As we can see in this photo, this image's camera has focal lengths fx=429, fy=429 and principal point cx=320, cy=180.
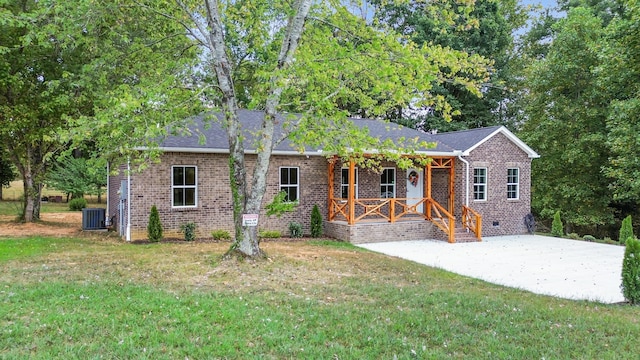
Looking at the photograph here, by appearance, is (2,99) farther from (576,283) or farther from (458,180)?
(576,283)

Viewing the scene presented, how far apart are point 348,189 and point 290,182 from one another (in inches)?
83.0

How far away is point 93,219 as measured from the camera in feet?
52.7

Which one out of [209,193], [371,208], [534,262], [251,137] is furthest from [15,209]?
[534,262]

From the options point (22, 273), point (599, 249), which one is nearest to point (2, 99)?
point (22, 273)

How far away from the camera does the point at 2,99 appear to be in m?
15.7

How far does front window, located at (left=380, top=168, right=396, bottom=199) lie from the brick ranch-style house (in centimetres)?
4

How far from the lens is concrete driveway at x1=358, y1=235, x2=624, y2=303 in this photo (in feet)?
28.6

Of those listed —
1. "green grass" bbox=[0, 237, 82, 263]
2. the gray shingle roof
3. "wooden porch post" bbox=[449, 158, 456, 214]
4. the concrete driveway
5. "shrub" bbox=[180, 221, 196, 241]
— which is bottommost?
the concrete driveway

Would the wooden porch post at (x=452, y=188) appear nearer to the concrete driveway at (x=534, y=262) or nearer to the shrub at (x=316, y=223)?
the concrete driveway at (x=534, y=262)

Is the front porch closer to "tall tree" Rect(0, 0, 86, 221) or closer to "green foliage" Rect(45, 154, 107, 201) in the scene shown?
"tall tree" Rect(0, 0, 86, 221)

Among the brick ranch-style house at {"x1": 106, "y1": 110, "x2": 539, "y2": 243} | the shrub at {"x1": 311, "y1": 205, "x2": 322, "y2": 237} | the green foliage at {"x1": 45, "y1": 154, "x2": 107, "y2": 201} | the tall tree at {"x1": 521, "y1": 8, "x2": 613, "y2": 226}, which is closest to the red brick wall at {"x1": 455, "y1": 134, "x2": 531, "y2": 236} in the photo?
the brick ranch-style house at {"x1": 106, "y1": 110, "x2": 539, "y2": 243}

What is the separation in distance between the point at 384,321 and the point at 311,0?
21.5ft

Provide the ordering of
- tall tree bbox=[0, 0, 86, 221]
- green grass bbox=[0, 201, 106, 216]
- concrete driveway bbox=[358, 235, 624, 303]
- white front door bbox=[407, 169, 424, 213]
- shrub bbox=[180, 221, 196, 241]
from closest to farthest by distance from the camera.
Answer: concrete driveway bbox=[358, 235, 624, 303]
shrub bbox=[180, 221, 196, 241]
tall tree bbox=[0, 0, 86, 221]
white front door bbox=[407, 169, 424, 213]
green grass bbox=[0, 201, 106, 216]

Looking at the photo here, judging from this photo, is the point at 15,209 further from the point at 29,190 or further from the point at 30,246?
the point at 30,246
